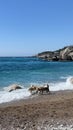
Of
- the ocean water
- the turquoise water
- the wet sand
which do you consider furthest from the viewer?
the turquoise water

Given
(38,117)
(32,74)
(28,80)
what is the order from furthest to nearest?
1. (32,74)
2. (28,80)
3. (38,117)

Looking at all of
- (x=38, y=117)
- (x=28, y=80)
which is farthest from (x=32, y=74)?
(x=38, y=117)

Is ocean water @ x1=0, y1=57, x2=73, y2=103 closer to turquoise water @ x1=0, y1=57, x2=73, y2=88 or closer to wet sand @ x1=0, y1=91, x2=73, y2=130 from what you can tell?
turquoise water @ x1=0, y1=57, x2=73, y2=88

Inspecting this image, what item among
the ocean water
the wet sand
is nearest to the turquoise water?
the ocean water

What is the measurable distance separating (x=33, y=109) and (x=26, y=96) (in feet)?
24.2

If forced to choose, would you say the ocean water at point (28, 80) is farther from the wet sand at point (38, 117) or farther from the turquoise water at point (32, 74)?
the wet sand at point (38, 117)

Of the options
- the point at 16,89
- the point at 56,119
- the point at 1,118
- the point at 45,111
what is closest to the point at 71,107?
the point at 45,111

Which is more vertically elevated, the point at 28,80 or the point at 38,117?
the point at 38,117

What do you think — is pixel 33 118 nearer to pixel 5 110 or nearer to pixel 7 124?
pixel 7 124

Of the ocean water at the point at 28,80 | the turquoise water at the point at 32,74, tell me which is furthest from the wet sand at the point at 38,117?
the turquoise water at the point at 32,74

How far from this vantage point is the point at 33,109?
15773 millimetres

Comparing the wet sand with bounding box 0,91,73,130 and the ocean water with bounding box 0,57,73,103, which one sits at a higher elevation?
the wet sand with bounding box 0,91,73,130

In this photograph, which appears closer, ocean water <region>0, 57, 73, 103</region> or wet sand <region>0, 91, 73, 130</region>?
wet sand <region>0, 91, 73, 130</region>

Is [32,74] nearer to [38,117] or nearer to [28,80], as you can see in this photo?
[28,80]
